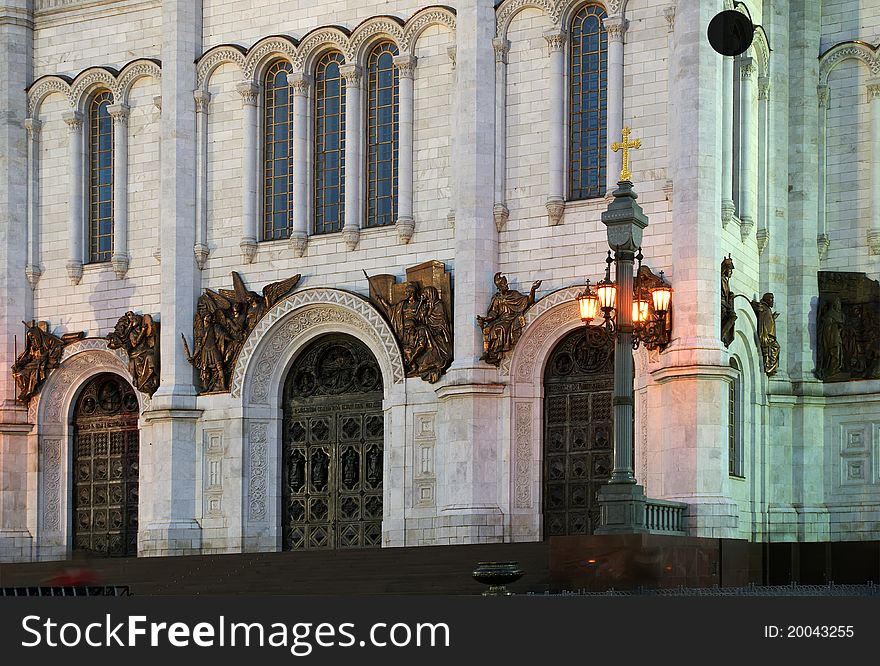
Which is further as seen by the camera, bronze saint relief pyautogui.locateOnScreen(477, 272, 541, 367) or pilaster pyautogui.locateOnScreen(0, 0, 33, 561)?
pilaster pyautogui.locateOnScreen(0, 0, 33, 561)

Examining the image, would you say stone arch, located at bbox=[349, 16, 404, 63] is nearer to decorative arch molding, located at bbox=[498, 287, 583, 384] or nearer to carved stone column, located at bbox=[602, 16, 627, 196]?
carved stone column, located at bbox=[602, 16, 627, 196]

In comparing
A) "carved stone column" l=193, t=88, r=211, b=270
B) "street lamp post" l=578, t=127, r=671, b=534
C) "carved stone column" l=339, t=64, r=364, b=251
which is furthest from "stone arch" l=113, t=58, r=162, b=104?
"street lamp post" l=578, t=127, r=671, b=534

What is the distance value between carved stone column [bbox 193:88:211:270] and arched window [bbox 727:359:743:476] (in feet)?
38.5

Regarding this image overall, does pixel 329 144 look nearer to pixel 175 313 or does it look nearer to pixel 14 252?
pixel 175 313

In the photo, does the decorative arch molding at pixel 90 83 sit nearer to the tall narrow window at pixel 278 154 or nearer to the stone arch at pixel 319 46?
the tall narrow window at pixel 278 154

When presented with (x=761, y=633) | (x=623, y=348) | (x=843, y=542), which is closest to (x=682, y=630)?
(x=761, y=633)

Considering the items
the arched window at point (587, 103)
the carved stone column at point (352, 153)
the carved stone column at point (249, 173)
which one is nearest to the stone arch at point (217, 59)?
the carved stone column at point (249, 173)

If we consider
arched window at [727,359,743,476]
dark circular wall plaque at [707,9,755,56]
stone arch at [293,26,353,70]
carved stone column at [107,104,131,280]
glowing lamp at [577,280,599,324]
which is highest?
stone arch at [293,26,353,70]

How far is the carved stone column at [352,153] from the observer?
39.1 meters

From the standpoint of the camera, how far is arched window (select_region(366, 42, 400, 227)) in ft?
129

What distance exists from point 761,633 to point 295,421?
937 inches

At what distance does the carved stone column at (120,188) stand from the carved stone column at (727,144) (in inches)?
534

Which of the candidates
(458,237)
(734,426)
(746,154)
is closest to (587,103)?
(746,154)

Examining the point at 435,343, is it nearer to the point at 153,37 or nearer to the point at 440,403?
the point at 440,403
